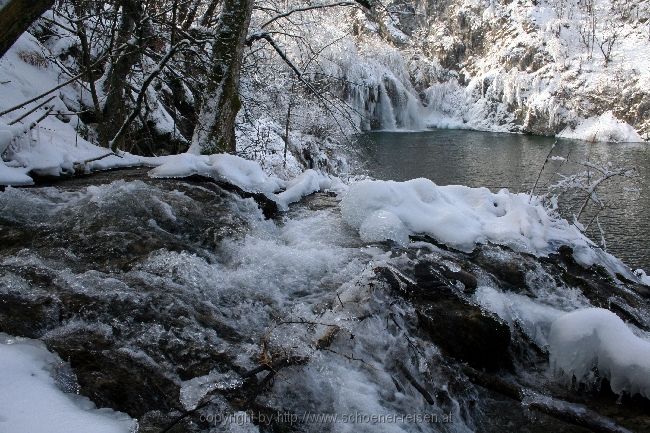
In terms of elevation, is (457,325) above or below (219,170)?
Result: below

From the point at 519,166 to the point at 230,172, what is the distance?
1750cm

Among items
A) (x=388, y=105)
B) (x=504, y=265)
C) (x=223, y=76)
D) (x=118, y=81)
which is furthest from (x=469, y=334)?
(x=388, y=105)

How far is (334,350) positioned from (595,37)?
4295 cm

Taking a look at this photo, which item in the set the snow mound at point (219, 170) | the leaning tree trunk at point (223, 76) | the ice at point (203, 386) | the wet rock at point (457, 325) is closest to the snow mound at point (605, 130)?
the leaning tree trunk at point (223, 76)

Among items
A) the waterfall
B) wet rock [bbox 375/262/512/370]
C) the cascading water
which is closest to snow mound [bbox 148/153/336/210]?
the cascading water

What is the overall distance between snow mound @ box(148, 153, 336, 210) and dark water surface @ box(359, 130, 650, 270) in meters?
1.89

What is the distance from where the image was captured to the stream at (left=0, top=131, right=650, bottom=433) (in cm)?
190

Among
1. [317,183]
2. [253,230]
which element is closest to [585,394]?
[253,230]

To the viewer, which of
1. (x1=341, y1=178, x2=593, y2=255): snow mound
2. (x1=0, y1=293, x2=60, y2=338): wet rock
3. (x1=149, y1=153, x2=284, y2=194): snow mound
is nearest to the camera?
(x1=0, y1=293, x2=60, y2=338): wet rock

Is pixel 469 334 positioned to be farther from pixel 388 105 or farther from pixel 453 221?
pixel 388 105

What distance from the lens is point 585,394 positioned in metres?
2.51

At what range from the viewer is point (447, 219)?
3.98 m

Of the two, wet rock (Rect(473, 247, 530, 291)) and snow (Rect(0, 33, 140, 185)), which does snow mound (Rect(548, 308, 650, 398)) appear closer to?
wet rock (Rect(473, 247, 530, 291))

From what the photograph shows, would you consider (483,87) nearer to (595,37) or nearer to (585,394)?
(595,37)
